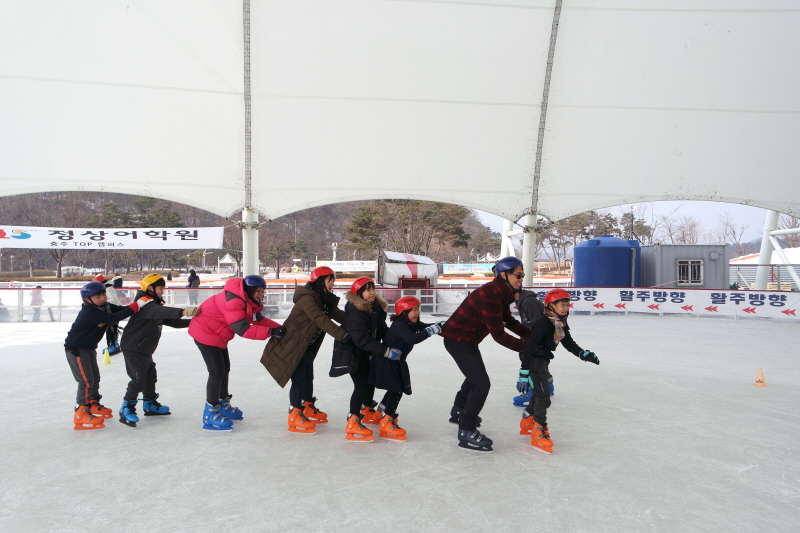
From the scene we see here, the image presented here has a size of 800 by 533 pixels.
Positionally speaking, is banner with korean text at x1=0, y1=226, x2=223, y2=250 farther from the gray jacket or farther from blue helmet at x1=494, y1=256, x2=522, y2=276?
blue helmet at x1=494, y1=256, x2=522, y2=276

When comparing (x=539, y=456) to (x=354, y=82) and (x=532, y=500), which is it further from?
(x=354, y=82)

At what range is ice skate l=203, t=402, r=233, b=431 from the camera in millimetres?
4357

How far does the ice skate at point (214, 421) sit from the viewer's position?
4.36 m

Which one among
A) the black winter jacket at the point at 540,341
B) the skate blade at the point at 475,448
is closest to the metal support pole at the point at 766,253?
the black winter jacket at the point at 540,341

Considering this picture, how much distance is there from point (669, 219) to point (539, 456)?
185ft

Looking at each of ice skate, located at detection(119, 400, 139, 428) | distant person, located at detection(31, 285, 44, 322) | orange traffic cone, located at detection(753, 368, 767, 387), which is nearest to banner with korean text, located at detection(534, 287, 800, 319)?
orange traffic cone, located at detection(753, 368, 767, 387)

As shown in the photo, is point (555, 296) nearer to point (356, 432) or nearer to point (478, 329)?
point (478, 329)

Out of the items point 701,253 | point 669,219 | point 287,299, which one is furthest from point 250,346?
point 669,219

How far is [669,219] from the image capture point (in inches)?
2120

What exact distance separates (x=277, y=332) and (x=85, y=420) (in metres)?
1.76

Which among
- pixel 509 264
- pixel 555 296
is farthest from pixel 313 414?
pixel 555 296

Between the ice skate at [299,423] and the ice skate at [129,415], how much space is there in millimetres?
1311

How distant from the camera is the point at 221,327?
14.6 feet

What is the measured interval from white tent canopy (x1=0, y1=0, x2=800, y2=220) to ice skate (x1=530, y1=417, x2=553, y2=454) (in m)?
8.50
